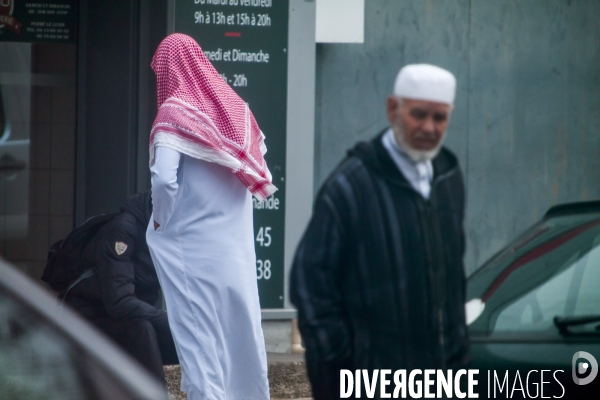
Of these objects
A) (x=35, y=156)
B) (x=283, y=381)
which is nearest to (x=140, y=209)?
(x=283, y=381)

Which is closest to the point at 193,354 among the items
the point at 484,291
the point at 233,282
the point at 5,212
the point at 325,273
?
the point at 233,282

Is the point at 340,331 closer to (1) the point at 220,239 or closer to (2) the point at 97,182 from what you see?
(1) the point at 220,239

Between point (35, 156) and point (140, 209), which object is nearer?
point (140, 209)

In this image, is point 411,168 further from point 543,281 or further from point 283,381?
point 283,381

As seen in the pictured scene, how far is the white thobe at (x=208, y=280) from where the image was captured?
4.78 metres

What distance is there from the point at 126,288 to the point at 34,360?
2.86 meters

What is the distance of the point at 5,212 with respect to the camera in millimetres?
7191

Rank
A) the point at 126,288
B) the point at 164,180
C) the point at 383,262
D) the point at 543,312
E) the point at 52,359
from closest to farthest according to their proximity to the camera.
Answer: the point at 52,359 → the point at 383,262 → the point at 543,312 → the point at 164,180 → the point at 126,288

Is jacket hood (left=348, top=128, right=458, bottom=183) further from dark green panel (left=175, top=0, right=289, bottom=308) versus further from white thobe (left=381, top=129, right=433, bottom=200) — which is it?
dark green panel (left=175, top=0, right=289, bottom=308)

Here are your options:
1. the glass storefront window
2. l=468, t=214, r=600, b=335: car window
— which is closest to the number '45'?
the glass storefront window

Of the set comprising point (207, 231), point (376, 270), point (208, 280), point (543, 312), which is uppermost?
point (376, 270)

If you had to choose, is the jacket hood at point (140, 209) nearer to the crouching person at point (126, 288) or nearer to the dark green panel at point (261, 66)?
the crouching person at point (126, 288)

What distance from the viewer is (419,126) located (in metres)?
3.14

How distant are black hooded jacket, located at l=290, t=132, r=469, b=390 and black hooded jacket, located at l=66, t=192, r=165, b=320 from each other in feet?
7.23
